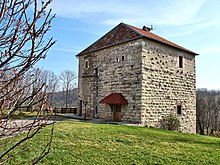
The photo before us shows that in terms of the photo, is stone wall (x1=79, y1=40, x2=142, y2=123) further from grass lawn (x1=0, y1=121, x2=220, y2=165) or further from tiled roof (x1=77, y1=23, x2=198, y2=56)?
grass lawn (x1=0, y1=121, x2=220, y2=165)

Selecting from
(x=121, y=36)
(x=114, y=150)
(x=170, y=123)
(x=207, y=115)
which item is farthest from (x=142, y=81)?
(x=207, y=115)

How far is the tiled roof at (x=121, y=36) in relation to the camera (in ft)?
51.9

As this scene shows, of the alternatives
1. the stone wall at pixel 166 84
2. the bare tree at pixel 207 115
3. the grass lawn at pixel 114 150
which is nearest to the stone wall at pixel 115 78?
the stone wall at pixel 166 84

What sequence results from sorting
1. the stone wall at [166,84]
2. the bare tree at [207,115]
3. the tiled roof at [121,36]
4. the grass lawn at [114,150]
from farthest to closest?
the bare tree at [207,115]
the tiled roof at [121,36]
the stone wall at [166,84]
the grass lawn at [114,150]

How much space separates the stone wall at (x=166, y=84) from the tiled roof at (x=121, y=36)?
0.75 metres

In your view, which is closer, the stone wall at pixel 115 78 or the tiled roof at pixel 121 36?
the stone wall at pixel 115 78

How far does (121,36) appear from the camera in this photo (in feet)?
56.0

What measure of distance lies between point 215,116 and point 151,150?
126ft

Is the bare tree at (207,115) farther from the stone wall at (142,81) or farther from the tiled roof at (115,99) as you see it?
the tiled roof at (115,99)

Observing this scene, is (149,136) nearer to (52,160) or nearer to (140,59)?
(52,160)

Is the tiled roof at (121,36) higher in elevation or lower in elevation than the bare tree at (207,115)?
higher

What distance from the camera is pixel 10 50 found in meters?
Answer: 1.79

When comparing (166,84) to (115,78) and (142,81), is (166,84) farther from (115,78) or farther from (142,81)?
(115,78)

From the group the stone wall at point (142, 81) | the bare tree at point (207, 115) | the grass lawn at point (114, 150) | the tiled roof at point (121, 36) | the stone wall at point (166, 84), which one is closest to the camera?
the grass lawn at point (114, 150)
